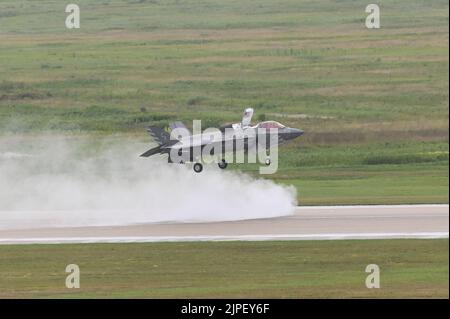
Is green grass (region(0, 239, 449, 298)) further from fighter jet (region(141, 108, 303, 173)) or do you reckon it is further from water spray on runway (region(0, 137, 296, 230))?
fighter jet (region(141, 108, 303, 173))

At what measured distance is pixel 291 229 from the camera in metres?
47.7

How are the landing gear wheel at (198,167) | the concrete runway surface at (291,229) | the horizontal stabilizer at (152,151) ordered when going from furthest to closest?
the landing gear wheel at (198,167)
the horizontal stabilizer at (152,151)
the concrete runway surface at (291,229)

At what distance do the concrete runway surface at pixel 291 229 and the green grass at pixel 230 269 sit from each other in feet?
4.54

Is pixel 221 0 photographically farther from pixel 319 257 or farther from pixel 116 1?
pixel 319 257

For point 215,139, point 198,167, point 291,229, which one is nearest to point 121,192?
point 198,167

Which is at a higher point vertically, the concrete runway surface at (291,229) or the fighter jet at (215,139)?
the fighter jet at (215,139)

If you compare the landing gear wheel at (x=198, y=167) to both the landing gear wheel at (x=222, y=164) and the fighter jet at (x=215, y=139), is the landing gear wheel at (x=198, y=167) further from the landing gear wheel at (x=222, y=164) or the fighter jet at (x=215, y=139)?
the landing gear wheel at (x=222, y=164)

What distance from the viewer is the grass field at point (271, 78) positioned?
70.3 metres

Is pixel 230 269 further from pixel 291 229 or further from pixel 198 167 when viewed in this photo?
pixel 198 167

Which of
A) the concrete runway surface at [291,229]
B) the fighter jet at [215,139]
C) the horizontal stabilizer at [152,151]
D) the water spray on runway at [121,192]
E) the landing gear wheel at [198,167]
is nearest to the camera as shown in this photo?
the concrete runway surface at [291,229]

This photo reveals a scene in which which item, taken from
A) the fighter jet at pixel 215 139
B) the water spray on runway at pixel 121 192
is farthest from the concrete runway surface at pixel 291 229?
the fighter jet at pixel 215 139

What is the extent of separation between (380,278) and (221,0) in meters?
117

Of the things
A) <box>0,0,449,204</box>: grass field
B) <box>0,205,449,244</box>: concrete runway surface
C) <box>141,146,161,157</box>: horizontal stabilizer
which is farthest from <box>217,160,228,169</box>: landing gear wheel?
<box>0,0,449,204</box>: grass field

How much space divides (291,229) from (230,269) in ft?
26.5
